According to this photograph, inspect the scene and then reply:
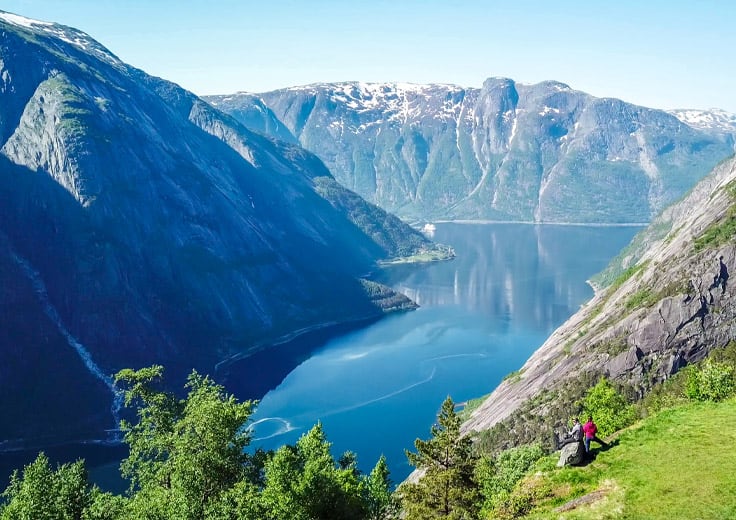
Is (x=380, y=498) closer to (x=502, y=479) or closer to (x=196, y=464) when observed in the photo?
(x=502, y=479)

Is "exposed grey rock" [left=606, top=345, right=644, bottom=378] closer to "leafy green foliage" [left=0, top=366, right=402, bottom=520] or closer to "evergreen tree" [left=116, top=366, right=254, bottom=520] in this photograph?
"leafy green foliage" [left=0, top=366, right=402, bottom=520]

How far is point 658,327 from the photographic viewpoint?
131 meters

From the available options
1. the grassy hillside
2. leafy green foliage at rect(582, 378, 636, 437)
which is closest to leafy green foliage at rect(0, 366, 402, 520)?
the grassy hillside

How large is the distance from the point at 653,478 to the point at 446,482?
12509 millimetres

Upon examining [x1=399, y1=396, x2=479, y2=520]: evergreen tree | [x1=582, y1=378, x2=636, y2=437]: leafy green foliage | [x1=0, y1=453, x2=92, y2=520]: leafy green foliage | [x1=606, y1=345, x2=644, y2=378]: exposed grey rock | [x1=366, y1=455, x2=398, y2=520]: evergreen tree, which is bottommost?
[x1=606, y1=345, x2=644, y2=378]: exposed grey rock

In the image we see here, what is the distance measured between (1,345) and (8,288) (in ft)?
68.2

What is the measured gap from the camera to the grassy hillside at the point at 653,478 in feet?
113

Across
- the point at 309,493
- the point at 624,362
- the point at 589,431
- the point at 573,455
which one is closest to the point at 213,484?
the point at 309,493

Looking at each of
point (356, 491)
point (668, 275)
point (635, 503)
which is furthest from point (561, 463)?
point (668, 275)

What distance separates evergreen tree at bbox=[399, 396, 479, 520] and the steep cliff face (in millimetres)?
88420

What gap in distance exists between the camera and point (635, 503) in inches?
1396

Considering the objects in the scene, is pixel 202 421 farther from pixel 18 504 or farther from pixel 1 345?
pixel 1 345

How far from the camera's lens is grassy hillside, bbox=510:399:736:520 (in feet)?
113

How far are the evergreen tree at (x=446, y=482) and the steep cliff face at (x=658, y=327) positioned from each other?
3481 inches
